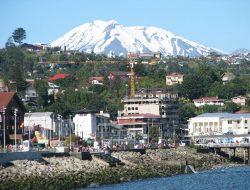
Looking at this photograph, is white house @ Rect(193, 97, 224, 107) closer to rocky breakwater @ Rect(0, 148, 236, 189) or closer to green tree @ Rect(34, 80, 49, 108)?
green tree @ Rect(34, 80, 49, 108)

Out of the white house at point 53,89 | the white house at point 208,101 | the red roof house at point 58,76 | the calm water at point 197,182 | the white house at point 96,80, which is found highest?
the red roof house at point 58,76

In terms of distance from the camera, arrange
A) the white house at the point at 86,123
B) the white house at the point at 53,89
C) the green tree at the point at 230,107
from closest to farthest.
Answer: the white house at the point at 86,123, the green tree at the point at 230,107, the white house at the point at 53,89

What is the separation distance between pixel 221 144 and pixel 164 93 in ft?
199

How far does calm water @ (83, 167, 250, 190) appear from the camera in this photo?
64875mm

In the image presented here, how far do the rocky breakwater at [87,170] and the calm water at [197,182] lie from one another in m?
1.46

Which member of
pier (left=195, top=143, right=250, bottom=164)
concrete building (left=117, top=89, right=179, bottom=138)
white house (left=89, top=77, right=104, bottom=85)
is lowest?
pier (left=195, top=143, right=250, bottom=164)

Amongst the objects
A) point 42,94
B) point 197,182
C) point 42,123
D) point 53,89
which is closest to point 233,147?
point 42,123

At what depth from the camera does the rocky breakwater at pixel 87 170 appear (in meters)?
62.3

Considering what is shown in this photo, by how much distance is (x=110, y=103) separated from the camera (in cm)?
16475

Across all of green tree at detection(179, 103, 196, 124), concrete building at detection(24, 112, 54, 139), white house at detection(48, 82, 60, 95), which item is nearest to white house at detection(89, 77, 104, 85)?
white house at detection(48, 82, 60, 95)

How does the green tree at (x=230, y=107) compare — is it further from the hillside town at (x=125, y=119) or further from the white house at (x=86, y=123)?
the white house at (x=86, y=123)

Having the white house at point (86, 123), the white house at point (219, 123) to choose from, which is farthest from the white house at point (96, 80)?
the white house at point (86, 123)

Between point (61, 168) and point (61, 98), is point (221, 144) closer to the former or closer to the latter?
point (61, 168)

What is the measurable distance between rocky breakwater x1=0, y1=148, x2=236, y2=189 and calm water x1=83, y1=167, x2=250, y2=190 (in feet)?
4.78
